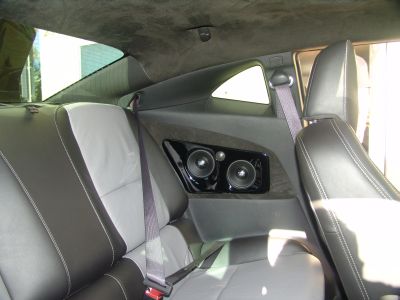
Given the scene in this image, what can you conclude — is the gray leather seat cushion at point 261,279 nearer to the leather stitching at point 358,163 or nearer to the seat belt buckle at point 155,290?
the seat belt buckle at point 155,290

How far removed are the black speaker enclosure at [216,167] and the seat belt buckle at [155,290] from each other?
660 millimetres

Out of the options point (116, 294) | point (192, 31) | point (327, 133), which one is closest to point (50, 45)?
point (192, 31)

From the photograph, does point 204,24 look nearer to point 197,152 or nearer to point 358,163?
point 197,152

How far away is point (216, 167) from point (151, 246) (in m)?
0.59

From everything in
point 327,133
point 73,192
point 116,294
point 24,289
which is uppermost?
point 327,133

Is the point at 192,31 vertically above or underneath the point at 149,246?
above

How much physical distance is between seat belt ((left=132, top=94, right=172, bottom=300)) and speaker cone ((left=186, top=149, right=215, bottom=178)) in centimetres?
32

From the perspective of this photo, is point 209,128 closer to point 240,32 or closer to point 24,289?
point 240,32

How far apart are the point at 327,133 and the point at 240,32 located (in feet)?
2.26

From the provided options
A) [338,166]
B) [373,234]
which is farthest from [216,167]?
[373,234]

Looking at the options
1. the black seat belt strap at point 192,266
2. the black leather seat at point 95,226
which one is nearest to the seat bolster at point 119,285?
the black leather seat at point 95,226

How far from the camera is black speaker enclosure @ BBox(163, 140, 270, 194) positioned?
6.30 feet

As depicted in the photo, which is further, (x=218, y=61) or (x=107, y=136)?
(x=218, y=61)

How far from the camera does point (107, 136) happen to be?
5.16 feet
